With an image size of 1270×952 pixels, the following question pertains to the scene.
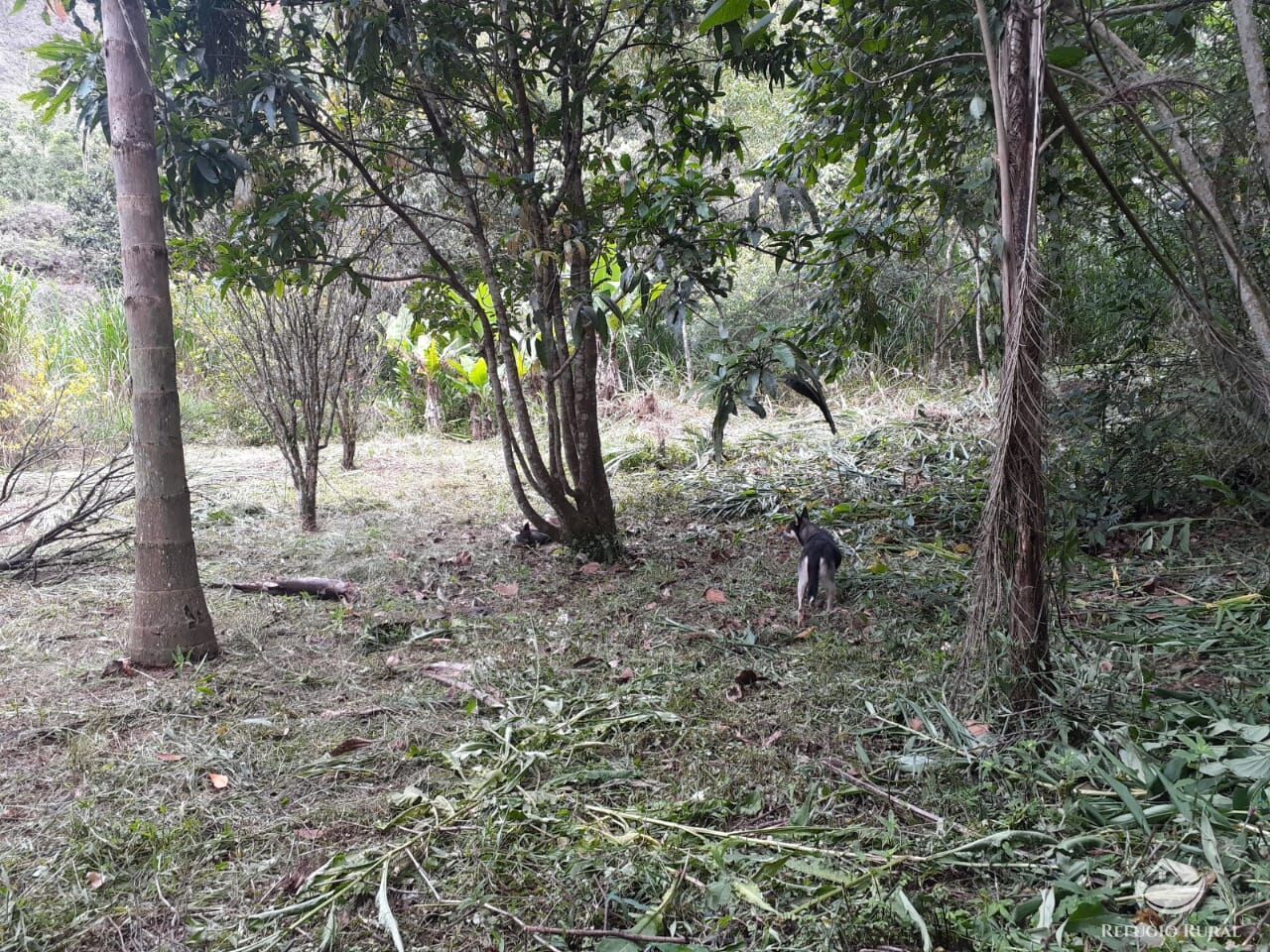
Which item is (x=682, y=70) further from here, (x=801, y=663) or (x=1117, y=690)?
(x=1117, y=690)

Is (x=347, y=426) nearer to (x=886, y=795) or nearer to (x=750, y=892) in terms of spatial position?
(x=886, y=795)

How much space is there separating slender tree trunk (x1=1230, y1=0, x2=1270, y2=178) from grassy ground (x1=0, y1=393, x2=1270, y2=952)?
167 cm

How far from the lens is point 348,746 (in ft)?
8.00

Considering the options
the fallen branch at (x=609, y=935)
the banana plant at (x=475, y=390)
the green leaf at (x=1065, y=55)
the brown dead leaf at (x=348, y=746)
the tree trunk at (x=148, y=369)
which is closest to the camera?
the fallen branch at (x=609, y=935)

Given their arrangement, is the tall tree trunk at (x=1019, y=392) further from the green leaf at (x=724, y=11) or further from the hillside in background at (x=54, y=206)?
the hillside in background at (x=54, y=206)

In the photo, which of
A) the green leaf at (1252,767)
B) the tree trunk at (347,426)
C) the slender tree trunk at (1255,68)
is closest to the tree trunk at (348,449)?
the tree trunk at (347,426)

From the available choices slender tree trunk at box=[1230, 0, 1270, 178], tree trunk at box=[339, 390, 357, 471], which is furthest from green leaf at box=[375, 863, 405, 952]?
tree trunk at box=[339, 390, 357, 471]

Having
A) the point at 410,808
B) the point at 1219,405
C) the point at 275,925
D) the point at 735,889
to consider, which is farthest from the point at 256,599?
the point at 1219,405

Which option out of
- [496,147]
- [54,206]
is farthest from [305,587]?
[54,206]

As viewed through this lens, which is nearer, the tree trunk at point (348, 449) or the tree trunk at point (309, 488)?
the tree trunk at point (309, 488)

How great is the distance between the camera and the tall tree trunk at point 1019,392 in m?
2.14

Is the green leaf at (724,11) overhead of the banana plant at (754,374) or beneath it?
overhead

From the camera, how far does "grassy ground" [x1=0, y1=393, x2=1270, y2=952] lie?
1646 mm

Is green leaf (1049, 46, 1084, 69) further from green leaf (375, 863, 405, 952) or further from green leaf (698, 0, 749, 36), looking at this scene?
green leaf (375, 863, 405, 952)
